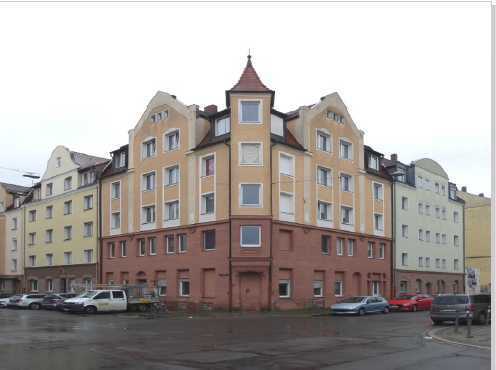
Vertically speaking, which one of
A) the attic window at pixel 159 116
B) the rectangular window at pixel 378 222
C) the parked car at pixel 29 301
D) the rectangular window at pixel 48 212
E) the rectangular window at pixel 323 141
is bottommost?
the parked car at pixel 29 301

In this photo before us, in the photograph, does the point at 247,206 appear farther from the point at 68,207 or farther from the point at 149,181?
the point at 68,207

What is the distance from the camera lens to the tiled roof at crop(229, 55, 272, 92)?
42781mm

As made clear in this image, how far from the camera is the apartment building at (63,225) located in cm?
5562

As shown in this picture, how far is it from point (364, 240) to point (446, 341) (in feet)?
98.8

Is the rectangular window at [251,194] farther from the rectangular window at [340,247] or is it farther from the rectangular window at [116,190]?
the rectangular window at [116,190]

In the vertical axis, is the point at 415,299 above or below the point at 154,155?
below

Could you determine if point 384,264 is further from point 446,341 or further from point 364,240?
point 446,341

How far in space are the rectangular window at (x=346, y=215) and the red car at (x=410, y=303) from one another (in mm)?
7061

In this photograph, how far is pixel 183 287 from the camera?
148 ft

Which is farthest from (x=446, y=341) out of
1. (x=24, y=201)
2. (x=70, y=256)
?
(x=24, y=201)

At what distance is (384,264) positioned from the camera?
53.4 m

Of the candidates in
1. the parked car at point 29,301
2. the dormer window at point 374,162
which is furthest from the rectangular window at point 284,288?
the parked car at point 29,301

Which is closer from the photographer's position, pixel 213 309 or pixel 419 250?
pixel 213 309

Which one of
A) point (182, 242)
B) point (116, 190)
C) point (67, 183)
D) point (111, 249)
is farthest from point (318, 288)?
point (67, 183)
